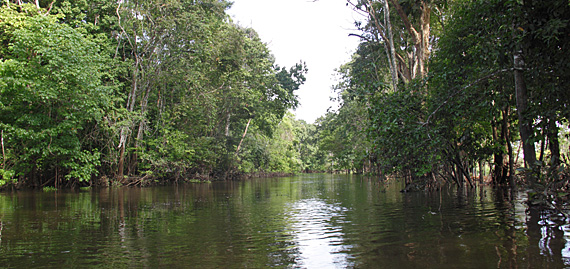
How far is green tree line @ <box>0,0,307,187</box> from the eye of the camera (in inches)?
650

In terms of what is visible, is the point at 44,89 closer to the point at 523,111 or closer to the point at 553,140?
the point at 523,111

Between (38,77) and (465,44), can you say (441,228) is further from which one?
(38,77)

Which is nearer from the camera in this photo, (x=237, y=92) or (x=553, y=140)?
(x=553, y=140)

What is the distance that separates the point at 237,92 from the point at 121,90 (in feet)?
29.0

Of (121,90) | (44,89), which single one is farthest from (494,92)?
(121,90)

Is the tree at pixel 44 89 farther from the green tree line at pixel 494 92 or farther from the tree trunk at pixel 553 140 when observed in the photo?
the tree trunk at pixel 553 140

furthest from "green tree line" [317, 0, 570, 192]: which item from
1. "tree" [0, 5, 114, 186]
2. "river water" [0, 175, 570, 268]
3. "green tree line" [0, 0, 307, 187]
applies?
"green tree line" [0, 0, 307, 187]

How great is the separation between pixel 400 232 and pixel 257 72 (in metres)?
28.2

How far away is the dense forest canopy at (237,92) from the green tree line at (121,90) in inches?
4.0

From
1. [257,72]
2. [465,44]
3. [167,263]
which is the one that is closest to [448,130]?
[465,44]

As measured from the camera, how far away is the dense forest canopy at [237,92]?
7992mm

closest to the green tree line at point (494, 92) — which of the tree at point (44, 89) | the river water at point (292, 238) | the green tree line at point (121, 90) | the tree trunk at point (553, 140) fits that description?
the tree trunk at point (553, 140)

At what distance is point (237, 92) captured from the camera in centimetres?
2970

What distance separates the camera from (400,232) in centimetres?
647
